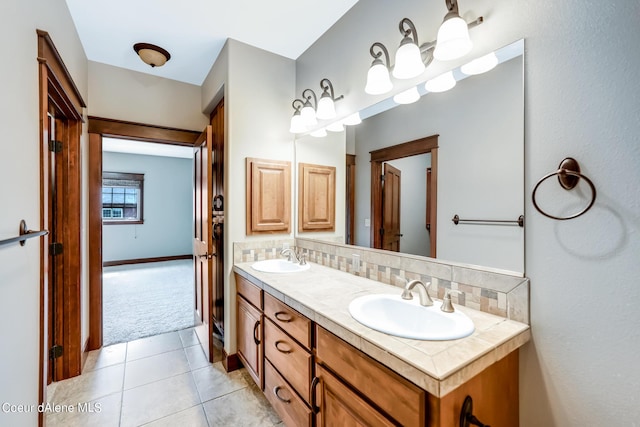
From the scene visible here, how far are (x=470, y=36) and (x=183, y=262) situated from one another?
266 inches

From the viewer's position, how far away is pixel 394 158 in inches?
67.1

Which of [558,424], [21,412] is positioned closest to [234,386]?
[21,412]

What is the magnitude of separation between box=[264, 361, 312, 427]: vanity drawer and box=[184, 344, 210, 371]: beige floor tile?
2.80 ft

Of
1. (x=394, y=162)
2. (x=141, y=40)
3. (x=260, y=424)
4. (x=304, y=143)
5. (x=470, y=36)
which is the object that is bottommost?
(x=260, y=424)

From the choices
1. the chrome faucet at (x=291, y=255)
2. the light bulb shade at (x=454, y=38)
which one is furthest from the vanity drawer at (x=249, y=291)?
the light bulb shade at (x=454, y=38)

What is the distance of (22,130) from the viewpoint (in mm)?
1179

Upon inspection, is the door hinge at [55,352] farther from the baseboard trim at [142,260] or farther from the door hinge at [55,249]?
the baseboard trim at [142,260]

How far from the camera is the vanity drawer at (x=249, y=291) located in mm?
1837

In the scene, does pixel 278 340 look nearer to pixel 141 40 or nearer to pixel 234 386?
pixel 234 386

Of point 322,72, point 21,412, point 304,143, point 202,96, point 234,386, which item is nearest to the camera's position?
point 21,412

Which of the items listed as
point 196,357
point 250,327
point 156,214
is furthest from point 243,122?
point 156,214

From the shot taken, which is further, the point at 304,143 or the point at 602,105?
the point at 304,143

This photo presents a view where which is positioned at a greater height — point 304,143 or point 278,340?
point 304,143

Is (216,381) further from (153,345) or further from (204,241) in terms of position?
(204,241)
